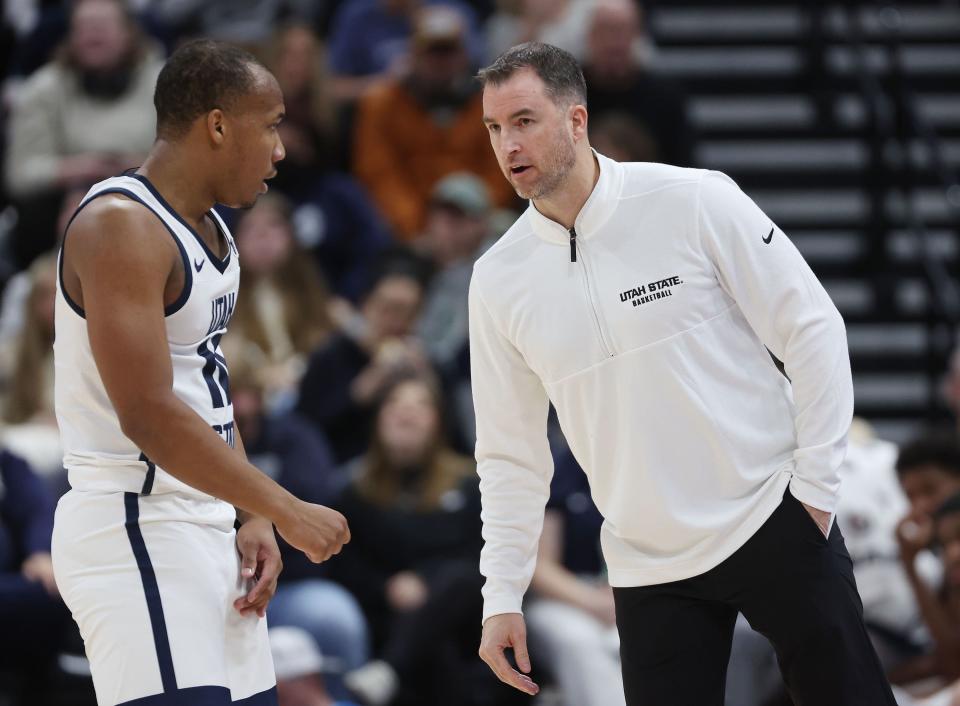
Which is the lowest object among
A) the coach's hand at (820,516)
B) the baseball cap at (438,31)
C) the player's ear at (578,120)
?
the coach's hand at (820,516)

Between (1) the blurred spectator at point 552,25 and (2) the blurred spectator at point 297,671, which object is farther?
(1) the blurred spectator at point 552,25

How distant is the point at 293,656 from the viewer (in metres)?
5.88

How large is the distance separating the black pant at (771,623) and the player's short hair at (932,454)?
3096mm

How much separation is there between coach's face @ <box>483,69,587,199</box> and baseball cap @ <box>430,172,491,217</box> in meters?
4.43

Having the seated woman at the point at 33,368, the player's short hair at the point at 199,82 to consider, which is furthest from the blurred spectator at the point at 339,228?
the player's short hair at the point at 199,82

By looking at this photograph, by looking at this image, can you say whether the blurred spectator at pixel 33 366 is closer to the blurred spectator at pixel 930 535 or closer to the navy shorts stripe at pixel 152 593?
the blurred spectator at pixel 930 535

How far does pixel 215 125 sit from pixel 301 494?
3.52 meters

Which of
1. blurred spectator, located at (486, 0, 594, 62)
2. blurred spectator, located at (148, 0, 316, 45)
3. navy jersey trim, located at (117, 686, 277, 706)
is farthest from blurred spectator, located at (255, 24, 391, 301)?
navy jersey trim, located at (117, 686, 277, 706)

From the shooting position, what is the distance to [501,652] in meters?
3.77

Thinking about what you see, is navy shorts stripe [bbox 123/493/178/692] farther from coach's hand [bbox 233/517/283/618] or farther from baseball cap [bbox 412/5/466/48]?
baseball cap [bbox 412/5/466/48]

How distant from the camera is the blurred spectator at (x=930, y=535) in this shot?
635 cm

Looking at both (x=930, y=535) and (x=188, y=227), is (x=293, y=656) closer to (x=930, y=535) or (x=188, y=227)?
(x=930, y=535)

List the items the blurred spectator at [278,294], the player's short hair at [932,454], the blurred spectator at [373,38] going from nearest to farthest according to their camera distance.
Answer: the player's short hair at [932,454] → the blurred spectator at [278,294] → the blurred spectator at [373,38]

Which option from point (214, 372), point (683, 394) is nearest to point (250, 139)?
point (214, 372)
